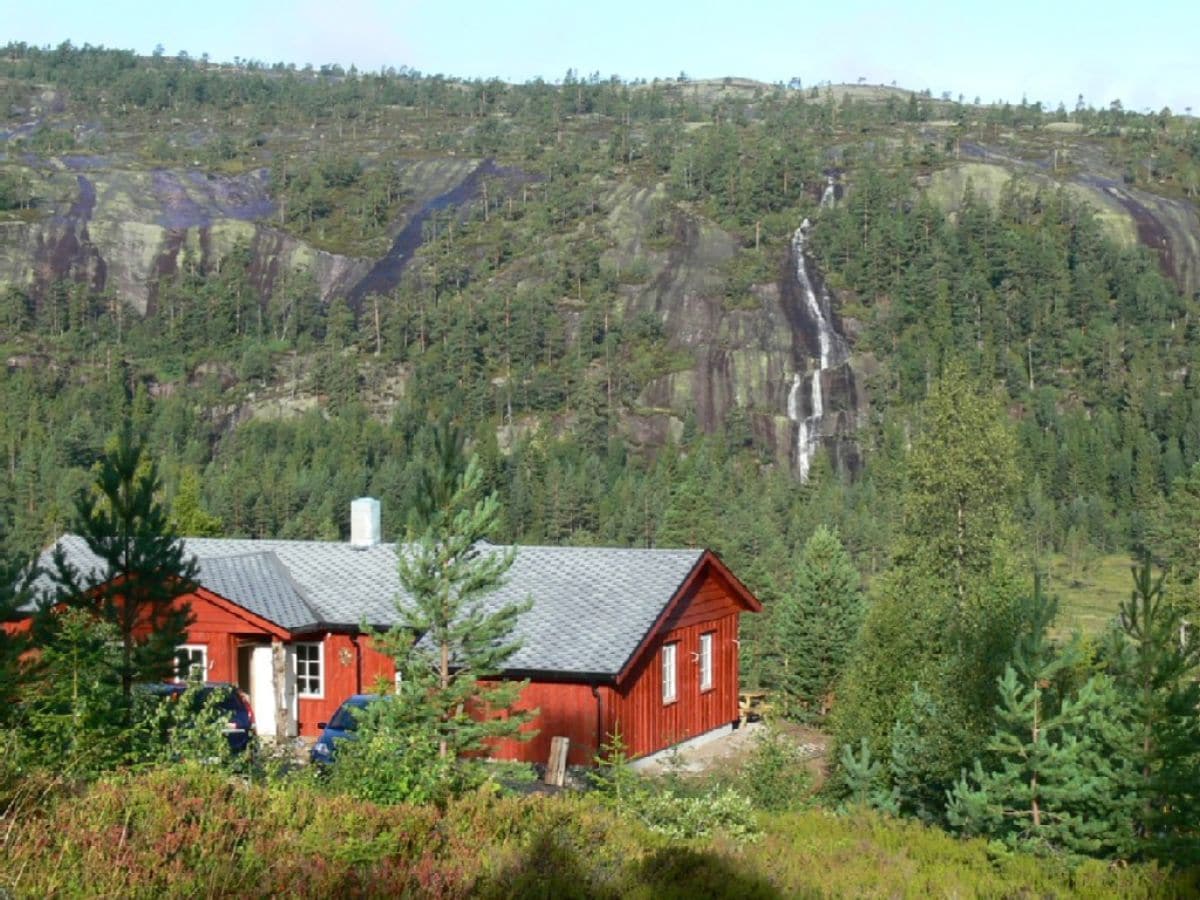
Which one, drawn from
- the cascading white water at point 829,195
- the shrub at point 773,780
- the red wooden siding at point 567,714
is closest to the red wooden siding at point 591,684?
the red wooden siding at point 567,714

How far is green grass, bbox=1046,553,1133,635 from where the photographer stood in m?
68.1

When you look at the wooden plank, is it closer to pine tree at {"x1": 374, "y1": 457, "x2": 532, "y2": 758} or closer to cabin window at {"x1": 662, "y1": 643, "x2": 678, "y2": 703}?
pine tree at {"x1": 374, "y1": 457, "x2": 532, "y2": 758}

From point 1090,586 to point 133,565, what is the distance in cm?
6909

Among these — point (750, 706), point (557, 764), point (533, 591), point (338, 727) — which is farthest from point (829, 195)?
point (557, 764)

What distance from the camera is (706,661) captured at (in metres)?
29.6

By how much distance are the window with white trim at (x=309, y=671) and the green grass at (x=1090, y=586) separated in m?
43.5

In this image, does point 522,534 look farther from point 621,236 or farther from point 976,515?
point 621,236

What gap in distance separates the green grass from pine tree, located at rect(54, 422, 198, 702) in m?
52.4

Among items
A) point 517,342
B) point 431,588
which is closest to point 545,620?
point 431,588

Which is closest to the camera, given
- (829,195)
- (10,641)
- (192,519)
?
(10,641)

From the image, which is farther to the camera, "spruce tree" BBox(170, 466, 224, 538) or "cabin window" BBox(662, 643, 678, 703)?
"spruce tree" BBox(170, 466, 224, 538)

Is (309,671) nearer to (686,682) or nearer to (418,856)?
(686,682)

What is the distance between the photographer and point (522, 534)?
271 feet

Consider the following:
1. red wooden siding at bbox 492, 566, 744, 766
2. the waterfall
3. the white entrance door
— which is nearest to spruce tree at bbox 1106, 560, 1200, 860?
red wooden siding at bbox 492, 566, 744, 766
